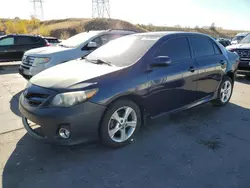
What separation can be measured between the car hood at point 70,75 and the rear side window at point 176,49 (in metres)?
0.94

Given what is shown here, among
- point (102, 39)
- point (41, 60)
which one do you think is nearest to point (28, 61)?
point (41, 60)

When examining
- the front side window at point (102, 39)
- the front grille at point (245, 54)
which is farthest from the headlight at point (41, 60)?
the front grille at point (245, 54)

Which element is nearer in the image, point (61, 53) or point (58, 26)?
point (61, 53)

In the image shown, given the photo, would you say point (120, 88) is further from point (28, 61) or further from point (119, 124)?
point (28, 61)

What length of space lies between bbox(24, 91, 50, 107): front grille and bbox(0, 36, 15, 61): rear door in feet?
29.3

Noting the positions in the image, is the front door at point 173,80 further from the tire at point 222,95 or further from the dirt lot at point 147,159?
the tire at point 222,95

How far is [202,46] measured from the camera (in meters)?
4.50

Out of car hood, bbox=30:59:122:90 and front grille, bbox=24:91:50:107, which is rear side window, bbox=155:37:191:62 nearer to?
car hood, bbox=30:59:122:90

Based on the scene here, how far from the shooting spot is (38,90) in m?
3.06

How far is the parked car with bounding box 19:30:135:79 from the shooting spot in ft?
20.7

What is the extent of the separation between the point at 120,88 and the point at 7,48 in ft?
32.0

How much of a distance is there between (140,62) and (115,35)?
4.24 m

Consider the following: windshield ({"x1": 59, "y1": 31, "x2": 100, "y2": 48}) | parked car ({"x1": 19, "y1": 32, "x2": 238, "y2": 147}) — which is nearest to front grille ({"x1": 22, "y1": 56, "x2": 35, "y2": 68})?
windshield ({"x1": 59, "y1": 31, "x2": 100, "y2": 48})

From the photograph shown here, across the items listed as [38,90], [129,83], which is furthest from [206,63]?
[38,90]
